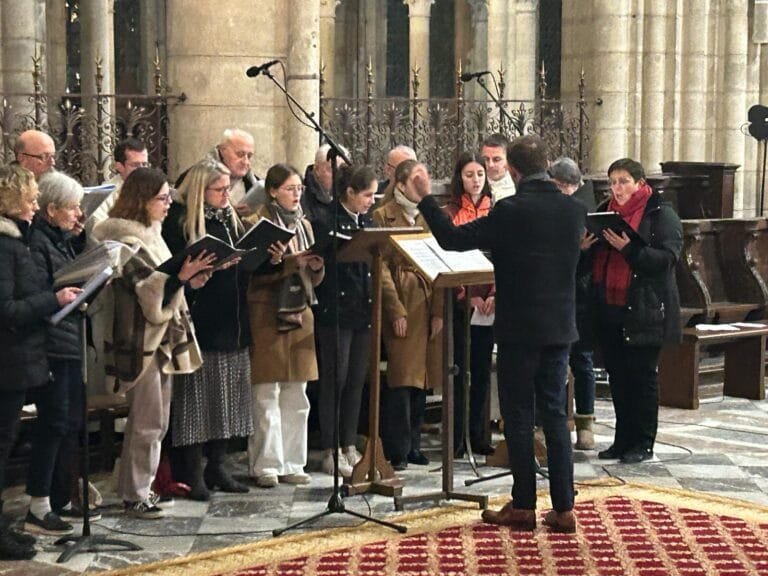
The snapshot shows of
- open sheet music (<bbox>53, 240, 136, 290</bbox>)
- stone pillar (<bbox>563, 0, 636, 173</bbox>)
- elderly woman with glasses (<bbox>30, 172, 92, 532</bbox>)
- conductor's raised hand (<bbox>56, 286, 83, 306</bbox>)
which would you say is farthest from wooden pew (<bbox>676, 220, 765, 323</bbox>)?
conductor's raised hand (<bbox>56, 286, 83, 306</bbox>)

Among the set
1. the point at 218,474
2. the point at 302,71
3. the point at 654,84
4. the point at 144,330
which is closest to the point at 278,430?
the point at 218,474

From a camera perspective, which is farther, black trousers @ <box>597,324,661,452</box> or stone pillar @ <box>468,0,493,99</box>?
stone pillar @ <box>468,0,493,99</box>

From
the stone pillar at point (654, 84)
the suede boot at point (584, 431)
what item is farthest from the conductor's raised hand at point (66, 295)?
the stone pillar at point (654, 84)

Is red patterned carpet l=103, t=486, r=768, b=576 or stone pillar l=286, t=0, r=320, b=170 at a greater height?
stone pillar l=286, t=0, r=320, b=170

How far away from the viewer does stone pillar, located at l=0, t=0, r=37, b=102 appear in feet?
49.9

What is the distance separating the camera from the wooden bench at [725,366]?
10.5 m

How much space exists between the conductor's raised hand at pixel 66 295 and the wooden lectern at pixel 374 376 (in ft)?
4.42

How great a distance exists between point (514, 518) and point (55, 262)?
7.58ft

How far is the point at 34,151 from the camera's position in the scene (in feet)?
25.1

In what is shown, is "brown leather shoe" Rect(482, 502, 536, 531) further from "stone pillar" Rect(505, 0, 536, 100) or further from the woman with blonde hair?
"stone pillar" Rect(505, 0, 536, 100)

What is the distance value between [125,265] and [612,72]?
8.22 metres

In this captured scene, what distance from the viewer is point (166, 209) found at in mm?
7430

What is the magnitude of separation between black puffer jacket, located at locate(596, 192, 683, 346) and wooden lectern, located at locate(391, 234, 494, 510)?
124cm

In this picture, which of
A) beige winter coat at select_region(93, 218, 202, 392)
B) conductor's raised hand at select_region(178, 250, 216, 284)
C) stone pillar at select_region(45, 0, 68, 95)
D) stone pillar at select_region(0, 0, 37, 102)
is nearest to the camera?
conductor's raised hand at select_region(178, 250, 216, 284)
